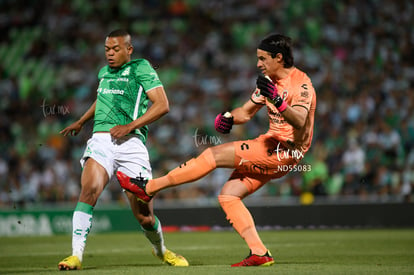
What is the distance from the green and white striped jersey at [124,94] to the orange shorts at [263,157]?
1.24 metres

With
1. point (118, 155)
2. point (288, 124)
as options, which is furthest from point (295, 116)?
point (118, 155)

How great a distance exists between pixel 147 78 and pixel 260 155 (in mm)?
1524

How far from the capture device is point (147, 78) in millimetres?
7652

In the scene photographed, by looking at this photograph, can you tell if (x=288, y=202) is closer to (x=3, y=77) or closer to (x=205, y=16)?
(x=205, y=16)

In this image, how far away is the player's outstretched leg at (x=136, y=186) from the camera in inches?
284

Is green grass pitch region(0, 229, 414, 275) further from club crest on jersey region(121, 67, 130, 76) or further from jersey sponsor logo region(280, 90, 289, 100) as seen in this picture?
club crest on jersey region(121, 67, 130, 76)

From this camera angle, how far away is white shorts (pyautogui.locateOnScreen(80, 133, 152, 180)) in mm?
7523

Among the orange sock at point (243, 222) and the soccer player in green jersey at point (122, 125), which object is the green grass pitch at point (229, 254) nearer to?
the orange sock at point (243, 222)

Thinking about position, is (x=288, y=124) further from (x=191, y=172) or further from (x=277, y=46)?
(x=191, y=172)

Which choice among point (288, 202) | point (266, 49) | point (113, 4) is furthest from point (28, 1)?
Result: point (266, 49)

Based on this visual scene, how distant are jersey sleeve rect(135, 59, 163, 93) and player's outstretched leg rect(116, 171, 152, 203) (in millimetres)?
998

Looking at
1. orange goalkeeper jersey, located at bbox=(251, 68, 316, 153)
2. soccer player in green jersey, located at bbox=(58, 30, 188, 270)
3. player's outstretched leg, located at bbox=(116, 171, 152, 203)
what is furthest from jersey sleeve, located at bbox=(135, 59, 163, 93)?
orange goalkeeper jersey, located at bbox=(251, 68, 316, 153)

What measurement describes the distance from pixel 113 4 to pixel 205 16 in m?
3.23

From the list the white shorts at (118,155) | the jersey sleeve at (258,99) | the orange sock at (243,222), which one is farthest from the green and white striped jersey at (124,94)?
the orange sock at (243,222)
